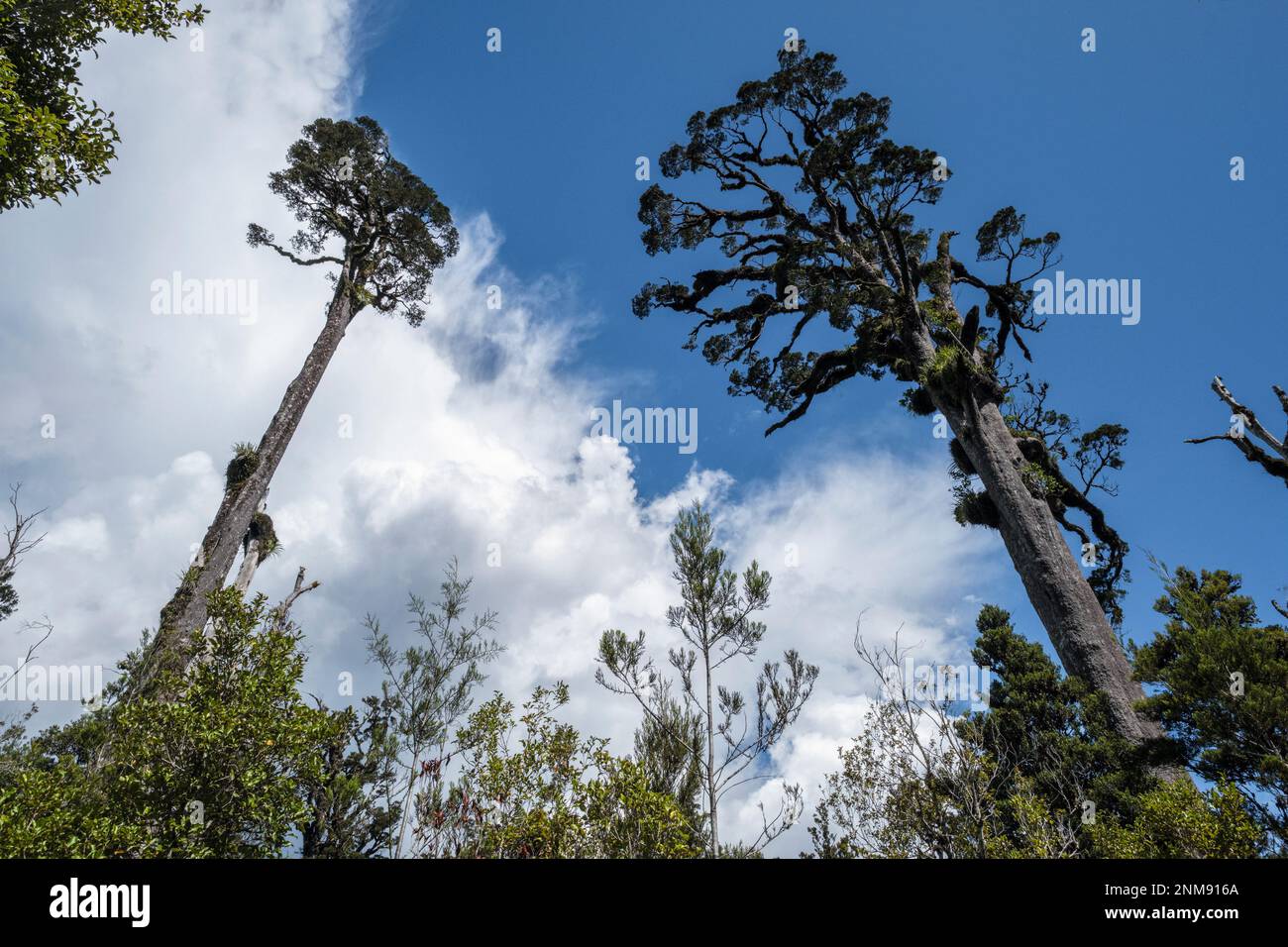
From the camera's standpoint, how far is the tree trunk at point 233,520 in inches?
369

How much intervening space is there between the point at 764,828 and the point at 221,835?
7105 mm

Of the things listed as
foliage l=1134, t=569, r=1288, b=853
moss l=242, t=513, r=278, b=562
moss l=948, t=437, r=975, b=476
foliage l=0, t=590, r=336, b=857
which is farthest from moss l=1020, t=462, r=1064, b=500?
moss l=242, t=513, r=278, b=562

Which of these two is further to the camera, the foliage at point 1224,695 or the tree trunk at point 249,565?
the tree trunk at point 249,565

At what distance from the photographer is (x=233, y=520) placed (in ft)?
38.5

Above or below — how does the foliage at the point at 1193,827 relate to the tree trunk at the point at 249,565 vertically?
below

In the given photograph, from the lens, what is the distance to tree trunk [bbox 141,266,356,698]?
9367 millimetres

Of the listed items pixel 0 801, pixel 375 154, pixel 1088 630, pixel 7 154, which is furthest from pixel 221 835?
pixel 375 154

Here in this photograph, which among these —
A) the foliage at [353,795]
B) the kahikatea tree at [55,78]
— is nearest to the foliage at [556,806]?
the foliage at [353,795]

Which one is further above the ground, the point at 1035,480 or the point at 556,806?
the point at 1035,480

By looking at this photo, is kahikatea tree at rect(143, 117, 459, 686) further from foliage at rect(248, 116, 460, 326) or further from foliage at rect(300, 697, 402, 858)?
foliage at rect(300, 697, 402, 858)

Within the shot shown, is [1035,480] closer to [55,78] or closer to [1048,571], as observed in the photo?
[1048,571]

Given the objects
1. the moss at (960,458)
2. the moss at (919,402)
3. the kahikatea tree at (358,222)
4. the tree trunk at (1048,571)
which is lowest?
the tree trunk at (1048,571)

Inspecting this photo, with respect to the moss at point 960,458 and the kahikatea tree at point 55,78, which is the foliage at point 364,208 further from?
the moss at point 960,458

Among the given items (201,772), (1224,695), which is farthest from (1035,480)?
(201,772)
